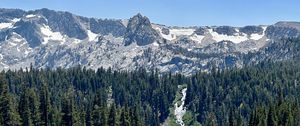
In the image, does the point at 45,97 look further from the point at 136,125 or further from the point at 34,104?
the point at 136,125

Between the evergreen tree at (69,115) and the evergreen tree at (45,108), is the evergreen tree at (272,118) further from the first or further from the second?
the evergreen tree at (45,108)

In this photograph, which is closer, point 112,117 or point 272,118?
point 272,118

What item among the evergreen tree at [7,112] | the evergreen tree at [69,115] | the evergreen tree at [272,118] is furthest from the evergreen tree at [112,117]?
the evergreen tree at [272,118]

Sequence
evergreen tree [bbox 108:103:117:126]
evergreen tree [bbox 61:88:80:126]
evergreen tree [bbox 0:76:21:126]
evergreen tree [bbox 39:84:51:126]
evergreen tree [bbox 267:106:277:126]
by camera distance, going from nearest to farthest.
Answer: evergreen tree [bbox 0:76:21:126], evergreen tree [bbox 267:106:277:126], evergreen tree [bbox 61:88:80:126], evergreen tree [bbox 39:84:51:126], evergreen tree [bbox 108:103:117:126]

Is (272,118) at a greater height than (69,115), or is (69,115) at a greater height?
(69,115)

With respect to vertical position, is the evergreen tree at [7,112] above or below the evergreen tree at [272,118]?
above

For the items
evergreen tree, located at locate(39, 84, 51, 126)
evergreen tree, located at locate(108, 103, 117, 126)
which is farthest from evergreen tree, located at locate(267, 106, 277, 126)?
evergreen tree, located at locate(39, 84, 51, 126)

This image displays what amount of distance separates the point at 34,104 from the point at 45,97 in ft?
23.9

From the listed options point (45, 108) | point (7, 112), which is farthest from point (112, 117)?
point (7, 112)

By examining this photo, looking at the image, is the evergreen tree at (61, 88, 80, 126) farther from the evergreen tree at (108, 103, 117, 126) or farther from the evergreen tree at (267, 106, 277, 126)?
the evergreen tree at (267, 106, 277, 126)

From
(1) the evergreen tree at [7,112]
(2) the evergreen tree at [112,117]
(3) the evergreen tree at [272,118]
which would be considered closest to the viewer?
(1) the evergreen tree at [7,112]

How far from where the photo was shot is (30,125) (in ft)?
513

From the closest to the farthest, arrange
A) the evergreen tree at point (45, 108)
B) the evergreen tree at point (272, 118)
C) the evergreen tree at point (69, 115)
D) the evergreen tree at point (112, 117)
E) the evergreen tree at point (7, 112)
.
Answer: the evergreen tree at point (7, 112) < the evergreen tree at point (272, 118) < the evergreen tree at point (69, 115) < the evergreen tree at point (45, 108) < the evergreen tree at point (112, 117)

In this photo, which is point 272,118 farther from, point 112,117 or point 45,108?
point 45,108
